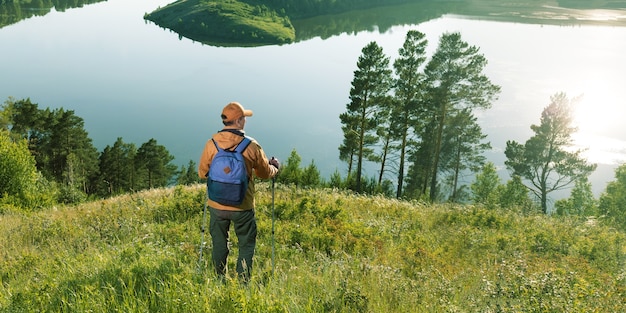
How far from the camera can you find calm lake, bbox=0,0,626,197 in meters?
74.6

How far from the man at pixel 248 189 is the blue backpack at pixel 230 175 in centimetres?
8

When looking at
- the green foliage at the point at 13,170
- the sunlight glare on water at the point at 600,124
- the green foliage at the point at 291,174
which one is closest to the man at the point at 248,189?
the green foliage at the point at 291,174

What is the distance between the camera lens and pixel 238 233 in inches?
249

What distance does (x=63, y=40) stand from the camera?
14300 cm

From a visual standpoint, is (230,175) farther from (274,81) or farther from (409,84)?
(274,81)

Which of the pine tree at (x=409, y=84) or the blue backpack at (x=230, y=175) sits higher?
the pine tree at (x=409, y=84)

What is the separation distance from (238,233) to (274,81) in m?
101

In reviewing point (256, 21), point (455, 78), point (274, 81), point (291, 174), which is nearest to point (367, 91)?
point (455, 78)

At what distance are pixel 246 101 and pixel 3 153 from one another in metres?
58.6

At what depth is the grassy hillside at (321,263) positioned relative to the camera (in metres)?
5.20

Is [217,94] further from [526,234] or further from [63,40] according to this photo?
[526,234]

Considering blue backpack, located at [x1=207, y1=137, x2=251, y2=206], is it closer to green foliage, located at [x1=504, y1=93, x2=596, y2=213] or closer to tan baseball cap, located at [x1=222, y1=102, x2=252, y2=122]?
tan baseball cap, located at [x1=222, y1=102, x2=252, y2=122]

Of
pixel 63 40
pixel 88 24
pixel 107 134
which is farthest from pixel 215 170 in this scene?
pixel 88 24

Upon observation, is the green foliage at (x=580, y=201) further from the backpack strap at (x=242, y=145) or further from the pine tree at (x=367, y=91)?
the backpack strap at (x=242, y=145)
